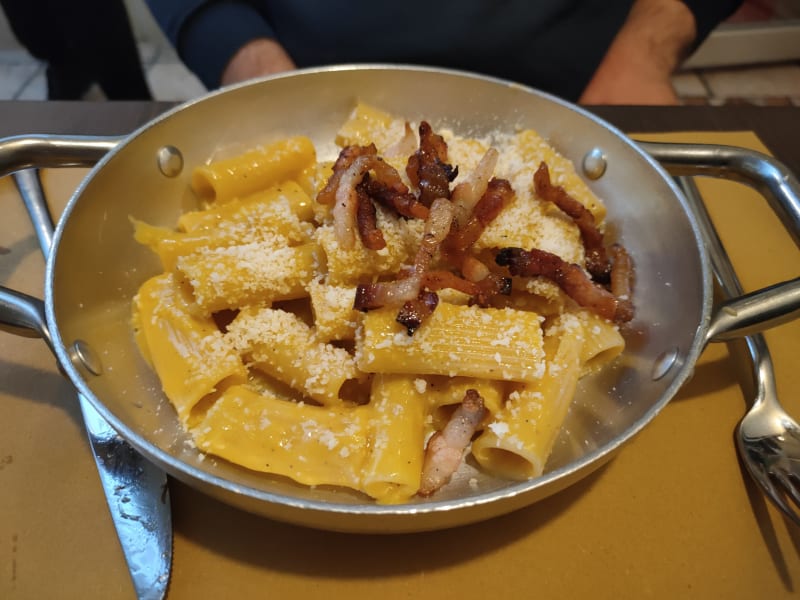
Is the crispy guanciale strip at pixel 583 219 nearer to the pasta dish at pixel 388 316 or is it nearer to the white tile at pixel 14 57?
the pasta dish at pixel 388 316

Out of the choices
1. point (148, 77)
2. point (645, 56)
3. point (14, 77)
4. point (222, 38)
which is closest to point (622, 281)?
point (645, 56)

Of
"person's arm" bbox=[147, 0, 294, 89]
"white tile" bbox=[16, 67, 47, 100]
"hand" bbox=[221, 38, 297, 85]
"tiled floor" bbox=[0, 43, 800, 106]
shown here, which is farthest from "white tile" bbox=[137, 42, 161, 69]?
"hand" bbox=[221, 38, 297, 85]

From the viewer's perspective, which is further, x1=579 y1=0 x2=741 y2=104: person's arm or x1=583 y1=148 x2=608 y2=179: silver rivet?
x1=579 y1=0 x2=741 y2=104: person's arm

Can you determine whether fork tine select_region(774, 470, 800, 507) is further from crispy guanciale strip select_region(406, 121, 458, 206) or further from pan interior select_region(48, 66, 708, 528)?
crispy guanciale strip select_region(406, 121, 458, 206)

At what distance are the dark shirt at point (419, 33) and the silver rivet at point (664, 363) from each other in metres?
1.19

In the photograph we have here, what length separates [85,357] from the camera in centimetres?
96

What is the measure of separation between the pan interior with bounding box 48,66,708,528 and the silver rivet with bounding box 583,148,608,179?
0.5 inches

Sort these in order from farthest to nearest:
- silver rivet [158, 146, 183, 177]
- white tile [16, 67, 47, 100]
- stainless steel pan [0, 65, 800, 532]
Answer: white tile [16, 67, 47, 100]
silver rivet [158, 146, 183, 177]
stainless steel pan [0, 65, 800, 532]

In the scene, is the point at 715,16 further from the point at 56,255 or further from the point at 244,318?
the point at 56,255

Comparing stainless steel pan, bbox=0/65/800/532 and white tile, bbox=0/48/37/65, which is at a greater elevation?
stainless steel pan, bbox=0/65/800/532

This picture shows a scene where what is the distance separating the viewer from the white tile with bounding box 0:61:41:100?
3.42 meters

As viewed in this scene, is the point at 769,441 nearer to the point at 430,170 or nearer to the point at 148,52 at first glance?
the point at 430,170

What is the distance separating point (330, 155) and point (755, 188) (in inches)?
35.2

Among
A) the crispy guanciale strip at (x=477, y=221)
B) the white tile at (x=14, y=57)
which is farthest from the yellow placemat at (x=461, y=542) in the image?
the white tile at (x=14, y=57)
